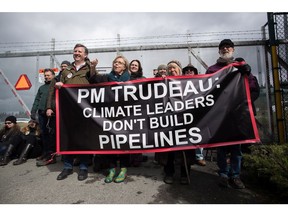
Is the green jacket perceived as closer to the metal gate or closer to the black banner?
the black banner

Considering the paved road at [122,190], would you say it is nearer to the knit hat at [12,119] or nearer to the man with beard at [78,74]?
the man with beard at [78,74]

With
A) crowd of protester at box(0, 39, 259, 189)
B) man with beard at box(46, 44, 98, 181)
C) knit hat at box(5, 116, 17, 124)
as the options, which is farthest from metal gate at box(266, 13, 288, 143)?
knit hat at box(5, 116, 17, 124)

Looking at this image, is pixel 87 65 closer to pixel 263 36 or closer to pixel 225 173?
pixel 225 173

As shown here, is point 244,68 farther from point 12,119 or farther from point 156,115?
point 12,119

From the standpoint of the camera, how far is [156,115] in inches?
116

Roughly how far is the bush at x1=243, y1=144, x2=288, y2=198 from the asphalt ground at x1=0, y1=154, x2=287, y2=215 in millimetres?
230

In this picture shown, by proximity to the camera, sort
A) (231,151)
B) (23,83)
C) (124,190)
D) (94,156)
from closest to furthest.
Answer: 1. (124,190)
2. (231,151)
3. (94,156)
4. (23,83)

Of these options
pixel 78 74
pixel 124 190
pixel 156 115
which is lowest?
pixel 124 190

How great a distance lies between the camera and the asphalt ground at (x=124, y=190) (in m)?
2.36

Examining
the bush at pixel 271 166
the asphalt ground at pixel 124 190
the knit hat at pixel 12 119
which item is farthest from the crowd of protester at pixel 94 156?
the bush at pixel 271 166

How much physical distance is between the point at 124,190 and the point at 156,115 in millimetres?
1191

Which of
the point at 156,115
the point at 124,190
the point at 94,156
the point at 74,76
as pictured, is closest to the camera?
the point at 124,190

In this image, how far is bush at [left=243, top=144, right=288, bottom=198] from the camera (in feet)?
7.30

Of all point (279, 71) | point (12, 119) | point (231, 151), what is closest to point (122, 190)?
point (231, 151)
